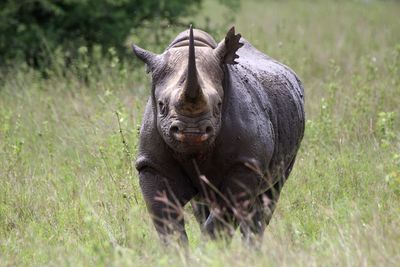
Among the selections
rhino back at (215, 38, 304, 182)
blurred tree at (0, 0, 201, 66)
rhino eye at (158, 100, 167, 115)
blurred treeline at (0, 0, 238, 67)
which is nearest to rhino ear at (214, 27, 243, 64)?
rhino back at (215, 38, 304, 182)

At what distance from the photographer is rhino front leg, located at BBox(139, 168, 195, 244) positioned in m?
6.33

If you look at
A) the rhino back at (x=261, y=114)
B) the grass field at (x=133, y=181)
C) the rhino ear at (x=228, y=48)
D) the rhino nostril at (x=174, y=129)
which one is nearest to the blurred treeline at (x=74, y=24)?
the grass field at (x=133, y=181)

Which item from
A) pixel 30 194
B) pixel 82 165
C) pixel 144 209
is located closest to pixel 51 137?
pixel 82 165

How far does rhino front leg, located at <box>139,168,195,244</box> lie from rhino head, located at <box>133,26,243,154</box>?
397 mm

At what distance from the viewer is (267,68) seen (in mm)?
7703

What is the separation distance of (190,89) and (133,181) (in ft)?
7.99

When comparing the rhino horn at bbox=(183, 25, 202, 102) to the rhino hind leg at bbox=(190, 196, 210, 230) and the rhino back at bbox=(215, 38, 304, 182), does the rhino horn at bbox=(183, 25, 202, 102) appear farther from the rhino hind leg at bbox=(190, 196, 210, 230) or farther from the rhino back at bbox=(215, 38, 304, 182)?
the rhino hind leg at bbox=(190, 196, 210, 230)

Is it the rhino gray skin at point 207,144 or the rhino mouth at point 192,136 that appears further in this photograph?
the rhino gray skin at point 207,144

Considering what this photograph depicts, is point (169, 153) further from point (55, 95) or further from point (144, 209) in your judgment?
point (55, 95)

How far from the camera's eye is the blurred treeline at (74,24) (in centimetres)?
1330

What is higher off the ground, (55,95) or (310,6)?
(55,95)

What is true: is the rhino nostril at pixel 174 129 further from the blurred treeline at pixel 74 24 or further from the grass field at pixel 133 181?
the blurred treeline at pixel 74 24

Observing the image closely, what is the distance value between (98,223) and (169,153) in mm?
1075

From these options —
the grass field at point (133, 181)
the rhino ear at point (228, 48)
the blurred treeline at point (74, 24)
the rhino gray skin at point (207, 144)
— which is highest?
the rhino ear at point (228, 48)
